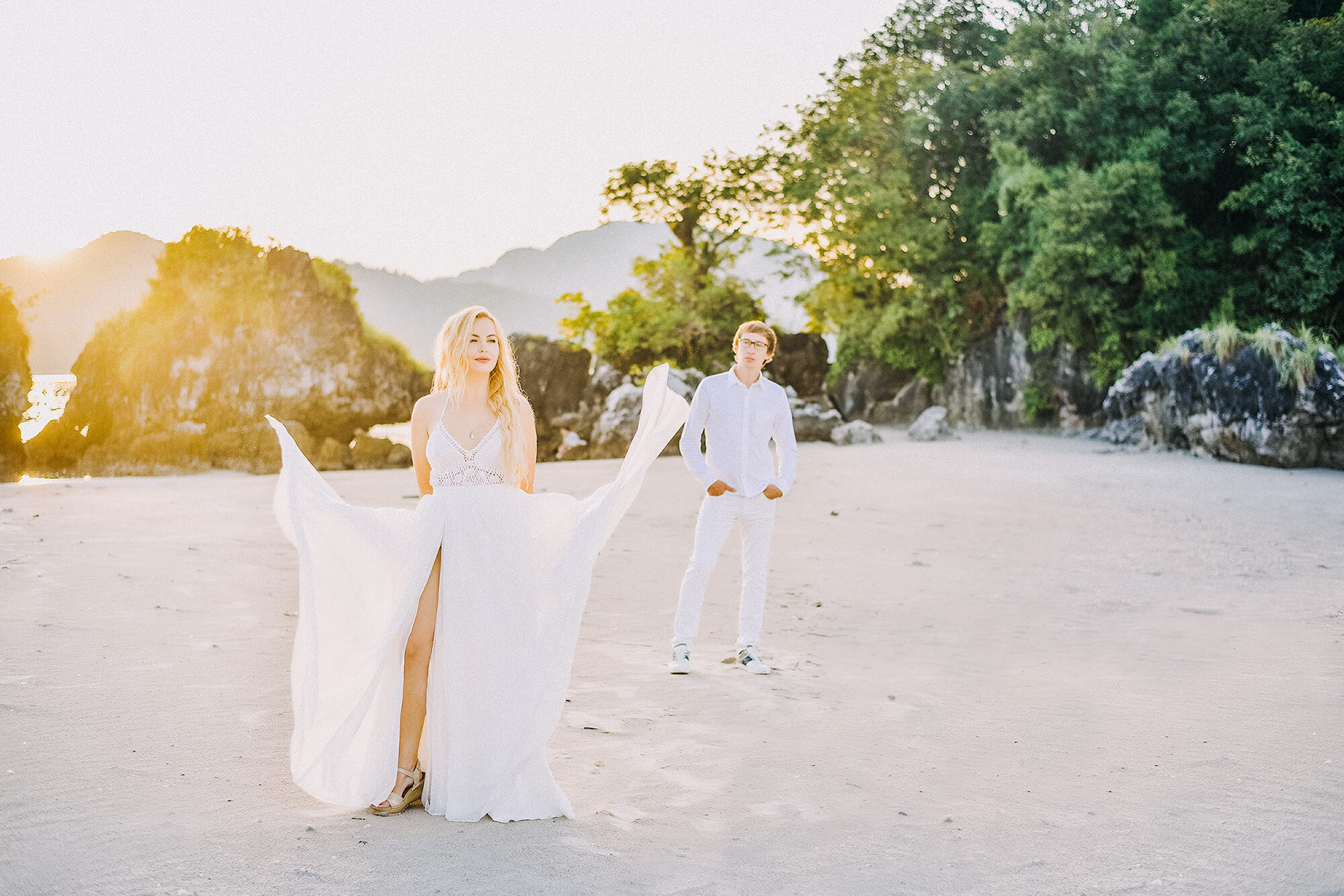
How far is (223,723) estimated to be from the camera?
416 cm

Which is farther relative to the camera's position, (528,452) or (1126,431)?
(1126,431)

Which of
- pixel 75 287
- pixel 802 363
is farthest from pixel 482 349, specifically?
pixel 75 287

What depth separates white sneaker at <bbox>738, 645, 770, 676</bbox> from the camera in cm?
526

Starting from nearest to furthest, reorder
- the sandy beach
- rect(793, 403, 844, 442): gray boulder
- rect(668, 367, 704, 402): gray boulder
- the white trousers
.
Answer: the sandy beach, the white trousers, rect(668, 367, 704, 402): gray boulder, rect(793, 403, 844, 442): gray boulder

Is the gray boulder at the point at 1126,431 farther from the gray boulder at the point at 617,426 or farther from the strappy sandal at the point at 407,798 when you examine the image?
the strappy sandal at the point at 407,798

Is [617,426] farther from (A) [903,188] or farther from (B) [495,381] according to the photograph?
(B) [495,381]

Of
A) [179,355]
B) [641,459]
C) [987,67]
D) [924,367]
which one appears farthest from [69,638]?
[987,67]

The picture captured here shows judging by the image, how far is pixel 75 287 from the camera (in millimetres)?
23484

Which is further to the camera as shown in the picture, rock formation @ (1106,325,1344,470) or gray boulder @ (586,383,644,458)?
gray boulder @ (586,383,644,458)

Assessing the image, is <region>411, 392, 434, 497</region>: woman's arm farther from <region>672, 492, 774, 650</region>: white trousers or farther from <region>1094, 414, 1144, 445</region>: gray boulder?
<region>1094, 414, 1144, 445</region>: gray boulder

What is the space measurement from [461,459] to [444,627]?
592mm

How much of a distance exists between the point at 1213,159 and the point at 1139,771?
1995cm

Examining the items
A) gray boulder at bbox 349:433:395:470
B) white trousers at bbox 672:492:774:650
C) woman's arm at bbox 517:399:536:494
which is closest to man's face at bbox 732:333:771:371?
white trousers at bbox 672:492:774:650

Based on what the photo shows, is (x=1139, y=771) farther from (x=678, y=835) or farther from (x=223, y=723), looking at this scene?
(x=223, y=723)
